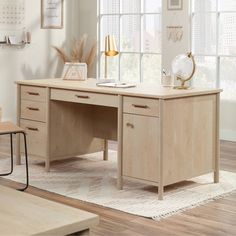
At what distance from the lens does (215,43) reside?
6246 millimetres

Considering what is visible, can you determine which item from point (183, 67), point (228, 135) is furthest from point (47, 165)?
point (228, 135)

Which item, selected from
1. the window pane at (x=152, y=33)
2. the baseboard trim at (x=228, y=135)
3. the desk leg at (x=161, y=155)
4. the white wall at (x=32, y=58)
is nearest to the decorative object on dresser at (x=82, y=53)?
the white wall at (x=32, y=58)

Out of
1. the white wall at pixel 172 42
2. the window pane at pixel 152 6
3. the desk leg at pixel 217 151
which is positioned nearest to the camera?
the desk leg at pixel 217 151

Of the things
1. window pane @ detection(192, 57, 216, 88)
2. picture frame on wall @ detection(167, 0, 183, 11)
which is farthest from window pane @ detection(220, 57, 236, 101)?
picture frame on wall @ detection(167, 0, 183, 11)

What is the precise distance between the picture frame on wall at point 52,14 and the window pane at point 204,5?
188 cm

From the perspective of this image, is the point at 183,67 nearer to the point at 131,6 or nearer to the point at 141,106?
the point at 141,106

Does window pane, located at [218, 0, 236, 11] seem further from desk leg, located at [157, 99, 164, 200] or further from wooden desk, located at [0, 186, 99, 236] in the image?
wooden desk, located at [0, 186, 99, 236]

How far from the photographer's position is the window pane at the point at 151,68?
6.81 m

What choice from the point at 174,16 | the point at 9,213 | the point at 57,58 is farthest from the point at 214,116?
the point at 57,58

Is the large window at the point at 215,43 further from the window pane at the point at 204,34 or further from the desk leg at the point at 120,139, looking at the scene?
the desk leg at the point at 120,139

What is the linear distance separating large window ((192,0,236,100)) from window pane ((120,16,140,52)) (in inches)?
32.6

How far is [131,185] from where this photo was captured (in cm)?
434

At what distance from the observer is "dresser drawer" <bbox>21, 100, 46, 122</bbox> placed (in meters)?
4.80

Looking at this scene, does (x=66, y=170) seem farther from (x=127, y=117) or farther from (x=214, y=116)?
(x=214, y=116)
